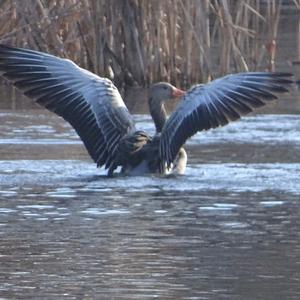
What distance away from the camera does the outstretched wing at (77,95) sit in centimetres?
1039

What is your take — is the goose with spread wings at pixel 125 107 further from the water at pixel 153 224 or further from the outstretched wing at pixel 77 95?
the water at pixel 153 224

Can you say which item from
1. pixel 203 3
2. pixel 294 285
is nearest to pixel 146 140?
pixel 294 285

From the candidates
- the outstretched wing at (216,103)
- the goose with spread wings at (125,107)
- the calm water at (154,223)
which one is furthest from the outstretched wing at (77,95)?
the outstretched wing at (216,103)

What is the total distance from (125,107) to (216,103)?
706 millimetres

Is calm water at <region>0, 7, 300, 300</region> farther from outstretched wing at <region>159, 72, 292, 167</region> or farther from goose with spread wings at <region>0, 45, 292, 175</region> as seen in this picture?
outstretched wing at <region>159, 72, 292, 167</region>

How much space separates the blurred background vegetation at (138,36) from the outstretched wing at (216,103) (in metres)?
5.79

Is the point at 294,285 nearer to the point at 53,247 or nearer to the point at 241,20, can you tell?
the point at 53,247

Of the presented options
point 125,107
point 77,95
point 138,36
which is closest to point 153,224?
point 125,107

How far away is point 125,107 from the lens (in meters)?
10.5

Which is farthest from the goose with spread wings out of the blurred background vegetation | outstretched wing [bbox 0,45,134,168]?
the blurred background vegetation

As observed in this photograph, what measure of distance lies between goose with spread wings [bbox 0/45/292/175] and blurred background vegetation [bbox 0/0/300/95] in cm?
546

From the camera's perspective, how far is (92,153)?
34.3ft

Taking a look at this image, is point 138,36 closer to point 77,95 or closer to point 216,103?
point 77,95

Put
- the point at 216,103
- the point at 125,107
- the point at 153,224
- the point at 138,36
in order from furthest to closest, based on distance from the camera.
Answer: the point at 138,36, the point at 125,107, the point at 216,103, the point at 153,224
